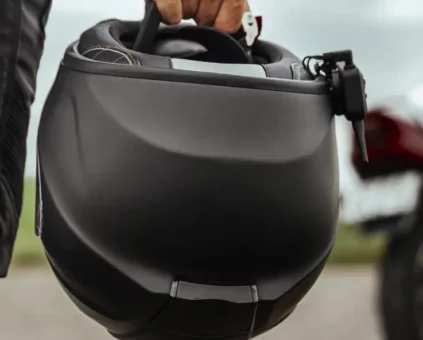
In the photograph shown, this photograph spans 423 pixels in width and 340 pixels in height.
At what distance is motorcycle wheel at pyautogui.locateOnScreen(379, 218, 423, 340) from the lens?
2697 millimetres

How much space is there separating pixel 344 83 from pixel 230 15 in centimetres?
19

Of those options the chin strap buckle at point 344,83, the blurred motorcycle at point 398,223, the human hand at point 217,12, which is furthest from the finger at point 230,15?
the blurred motorcycle at point 398,223

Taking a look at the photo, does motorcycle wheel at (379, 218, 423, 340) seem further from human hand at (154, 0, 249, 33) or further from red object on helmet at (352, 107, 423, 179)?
human hand at (154, 0, 249, 33)

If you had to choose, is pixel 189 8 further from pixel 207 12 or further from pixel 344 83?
pixel 344 83

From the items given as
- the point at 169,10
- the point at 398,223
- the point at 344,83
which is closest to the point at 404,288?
the point at 398,223

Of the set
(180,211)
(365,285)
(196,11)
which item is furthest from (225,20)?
(365,285)

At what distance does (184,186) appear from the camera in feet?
3.89

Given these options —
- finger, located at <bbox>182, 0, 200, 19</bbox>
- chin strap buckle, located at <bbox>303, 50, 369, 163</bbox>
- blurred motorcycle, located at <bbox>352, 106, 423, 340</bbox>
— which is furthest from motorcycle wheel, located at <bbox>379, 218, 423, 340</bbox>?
finger, located at <bbox>182, 0, 200, 19</bbox>

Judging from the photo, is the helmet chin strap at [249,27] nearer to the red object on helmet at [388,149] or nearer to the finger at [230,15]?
the finger at [230,15]

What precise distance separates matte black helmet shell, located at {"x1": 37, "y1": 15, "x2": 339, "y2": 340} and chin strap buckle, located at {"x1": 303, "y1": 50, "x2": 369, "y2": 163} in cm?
2

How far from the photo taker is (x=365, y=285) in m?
4.18

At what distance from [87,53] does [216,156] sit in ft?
0.80

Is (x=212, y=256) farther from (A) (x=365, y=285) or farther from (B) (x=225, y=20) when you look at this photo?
(A) (x=365, y=285)

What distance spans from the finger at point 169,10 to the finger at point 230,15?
0.08m
